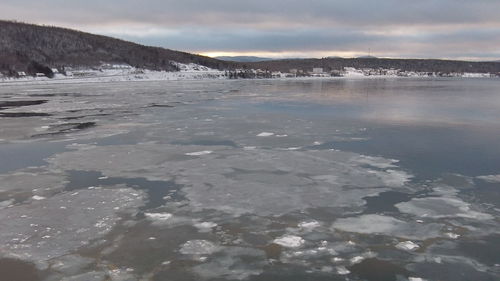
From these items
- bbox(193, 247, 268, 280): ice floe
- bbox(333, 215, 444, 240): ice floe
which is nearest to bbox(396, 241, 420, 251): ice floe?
bbox(333, 215, 444, 240): ice floe

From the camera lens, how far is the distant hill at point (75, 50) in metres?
100

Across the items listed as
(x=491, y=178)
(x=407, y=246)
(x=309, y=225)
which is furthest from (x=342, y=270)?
(x=491, y=178)

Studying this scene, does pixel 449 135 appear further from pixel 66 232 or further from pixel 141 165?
pixel 66 232

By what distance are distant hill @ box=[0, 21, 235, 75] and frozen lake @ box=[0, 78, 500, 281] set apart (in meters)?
86.8

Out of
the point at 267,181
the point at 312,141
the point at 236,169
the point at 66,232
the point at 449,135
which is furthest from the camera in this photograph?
the point at 449,135

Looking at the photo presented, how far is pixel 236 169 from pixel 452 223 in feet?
13.6

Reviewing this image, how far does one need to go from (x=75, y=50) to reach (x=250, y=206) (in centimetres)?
11589

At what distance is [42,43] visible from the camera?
4375 inches

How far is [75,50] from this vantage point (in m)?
112

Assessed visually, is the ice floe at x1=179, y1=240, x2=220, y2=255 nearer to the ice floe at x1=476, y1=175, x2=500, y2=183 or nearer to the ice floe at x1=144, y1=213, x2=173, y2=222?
the ice floe at x1=144, y1=213, x2=173, y2=222

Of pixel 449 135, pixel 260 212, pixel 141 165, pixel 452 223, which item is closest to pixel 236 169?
pixel 141 165

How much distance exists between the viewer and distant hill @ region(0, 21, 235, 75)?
100 m

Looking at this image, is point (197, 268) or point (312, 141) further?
point (312, 141)

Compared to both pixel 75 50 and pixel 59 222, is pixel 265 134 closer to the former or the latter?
pixel 59 222
